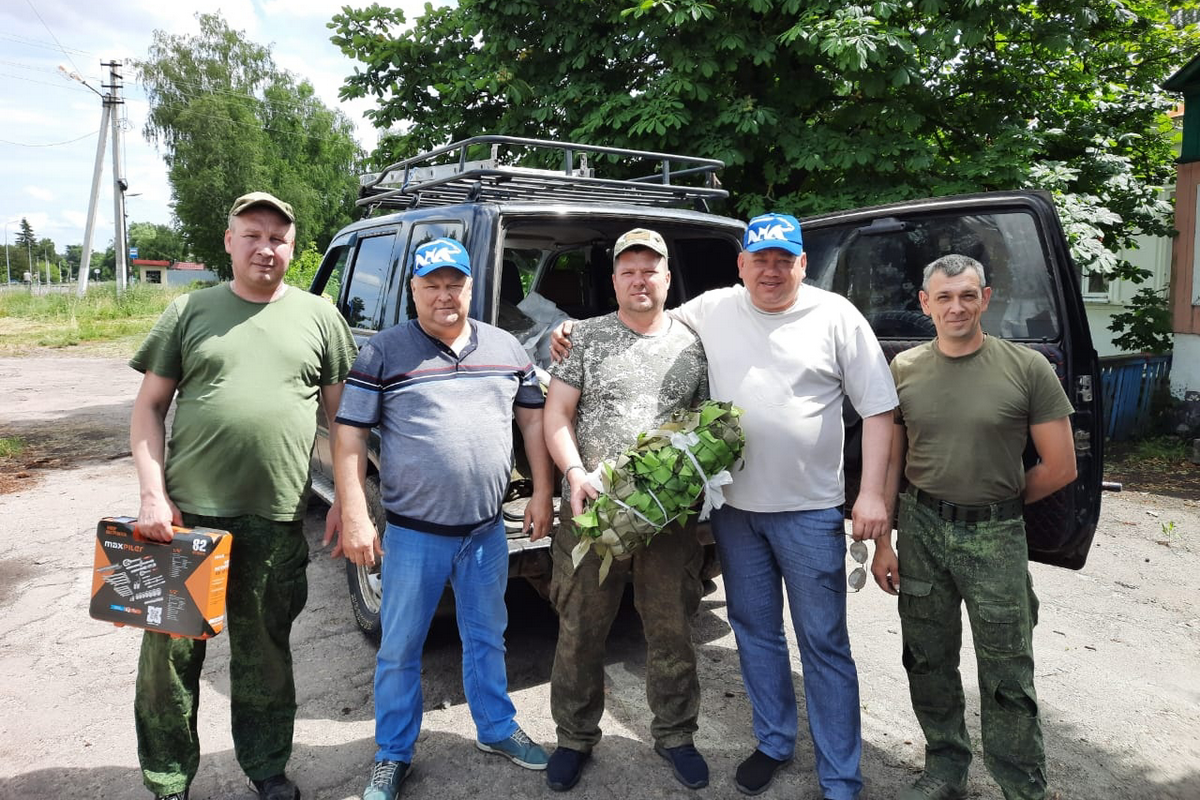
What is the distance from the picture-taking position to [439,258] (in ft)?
9.20

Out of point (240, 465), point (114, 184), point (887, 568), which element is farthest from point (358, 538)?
point (114, 184)

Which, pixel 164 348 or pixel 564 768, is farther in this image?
pixel 564 768

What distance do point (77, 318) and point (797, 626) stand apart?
98.2 ft

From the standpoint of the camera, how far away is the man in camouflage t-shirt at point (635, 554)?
2.84 metres

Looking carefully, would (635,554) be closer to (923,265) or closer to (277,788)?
(277,788)

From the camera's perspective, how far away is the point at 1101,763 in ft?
9.92

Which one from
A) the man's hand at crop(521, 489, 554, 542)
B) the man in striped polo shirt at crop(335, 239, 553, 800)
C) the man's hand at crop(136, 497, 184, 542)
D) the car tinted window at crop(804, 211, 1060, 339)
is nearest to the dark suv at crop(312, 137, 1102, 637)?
the car tinted window at crop(804, 211, 1060, 339)

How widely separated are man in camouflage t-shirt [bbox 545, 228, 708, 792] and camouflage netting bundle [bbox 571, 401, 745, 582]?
155mm

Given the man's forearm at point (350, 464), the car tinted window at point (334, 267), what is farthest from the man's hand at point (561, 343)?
the car tinted window at point (334, 267)

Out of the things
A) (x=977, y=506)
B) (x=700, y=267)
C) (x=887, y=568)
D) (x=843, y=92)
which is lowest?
(x=887, y=568)

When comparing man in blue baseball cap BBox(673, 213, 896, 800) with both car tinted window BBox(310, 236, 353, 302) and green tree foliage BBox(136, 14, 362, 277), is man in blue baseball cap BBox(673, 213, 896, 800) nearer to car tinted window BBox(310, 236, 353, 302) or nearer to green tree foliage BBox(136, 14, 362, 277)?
car tinted window BBox(310, 236, 353, 302)

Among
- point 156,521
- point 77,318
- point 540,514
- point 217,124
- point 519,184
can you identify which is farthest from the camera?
point 217,124

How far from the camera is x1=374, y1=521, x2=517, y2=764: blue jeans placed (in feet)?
9.31

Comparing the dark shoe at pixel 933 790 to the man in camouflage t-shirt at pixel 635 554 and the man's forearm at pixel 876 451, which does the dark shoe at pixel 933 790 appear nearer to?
the man in camouflage t-shirt at pixel 635 554
